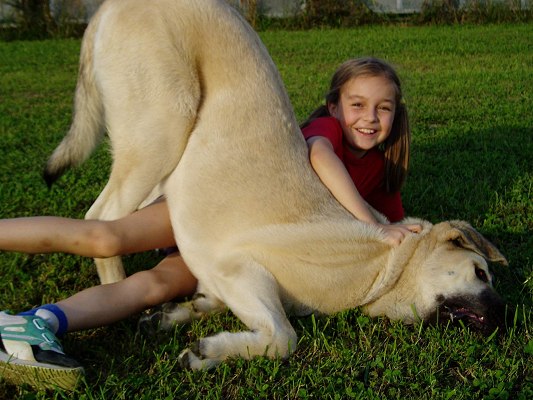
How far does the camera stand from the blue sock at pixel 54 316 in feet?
10.2

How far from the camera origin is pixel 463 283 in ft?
11.6

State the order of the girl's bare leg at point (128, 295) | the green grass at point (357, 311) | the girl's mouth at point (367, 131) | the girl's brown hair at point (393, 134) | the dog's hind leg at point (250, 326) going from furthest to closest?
the girl's brown hair at point (393, 134) < the girl's mouth at point (367, 131) < the girl's bare leg at point (128, 295) < the dog's hind leg at point (250, 326) < the green grass at point (357, 311)

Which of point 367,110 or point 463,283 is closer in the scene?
point 463,283

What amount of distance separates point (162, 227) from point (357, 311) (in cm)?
112

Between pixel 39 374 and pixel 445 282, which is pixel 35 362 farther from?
pixel 445 282

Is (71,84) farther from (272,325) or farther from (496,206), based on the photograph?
(272,325)

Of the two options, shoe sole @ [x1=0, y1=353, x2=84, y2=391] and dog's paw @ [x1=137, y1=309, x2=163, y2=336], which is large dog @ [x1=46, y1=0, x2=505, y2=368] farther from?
shoe sole @ [x1=0, y1=353, x2=84, y2=391]

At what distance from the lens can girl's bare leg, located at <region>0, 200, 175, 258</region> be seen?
345 centimetres

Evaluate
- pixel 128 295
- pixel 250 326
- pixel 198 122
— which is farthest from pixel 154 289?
pixel 198 122

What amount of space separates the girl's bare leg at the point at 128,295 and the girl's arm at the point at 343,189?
0.89m

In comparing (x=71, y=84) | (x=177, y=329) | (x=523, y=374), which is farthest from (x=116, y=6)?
(x=71, y=84)

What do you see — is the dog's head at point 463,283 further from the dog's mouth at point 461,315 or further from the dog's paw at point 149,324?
the dog's paw at point 149,324

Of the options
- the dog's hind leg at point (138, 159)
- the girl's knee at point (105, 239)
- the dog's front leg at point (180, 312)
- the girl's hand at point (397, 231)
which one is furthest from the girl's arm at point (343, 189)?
the girl's knee at point (105, 239)

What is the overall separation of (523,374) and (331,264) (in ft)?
3.23
